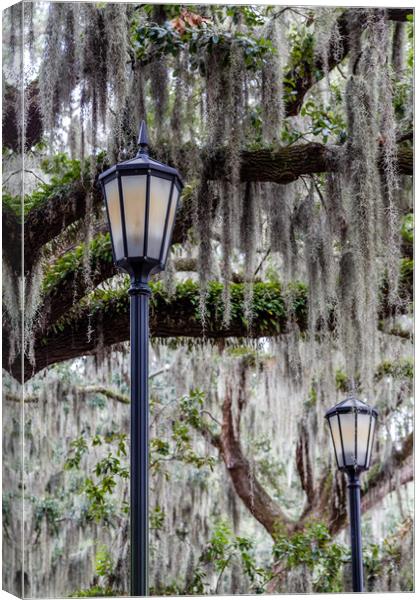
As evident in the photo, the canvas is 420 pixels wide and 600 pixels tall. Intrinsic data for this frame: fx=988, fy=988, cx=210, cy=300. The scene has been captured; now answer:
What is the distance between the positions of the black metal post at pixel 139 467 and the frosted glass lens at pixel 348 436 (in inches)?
75.9

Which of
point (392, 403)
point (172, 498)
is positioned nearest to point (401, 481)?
point (392, 403)

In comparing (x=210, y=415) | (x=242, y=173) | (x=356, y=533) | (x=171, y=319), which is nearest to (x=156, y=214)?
(x=356, y=533)

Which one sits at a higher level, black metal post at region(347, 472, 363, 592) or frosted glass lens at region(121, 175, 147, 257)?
frosted glass lens at region(121, 175, 147, 257)

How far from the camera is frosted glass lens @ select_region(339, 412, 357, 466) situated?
4.00m

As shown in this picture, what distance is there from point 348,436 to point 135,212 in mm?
2036

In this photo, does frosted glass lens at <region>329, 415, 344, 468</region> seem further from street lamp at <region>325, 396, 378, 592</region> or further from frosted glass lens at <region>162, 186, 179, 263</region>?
frosted glass lens at <region>162, 186, 179, 263</region>

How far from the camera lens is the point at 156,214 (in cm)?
230

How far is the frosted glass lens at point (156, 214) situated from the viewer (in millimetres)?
2295

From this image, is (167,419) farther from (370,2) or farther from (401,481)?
(370,2)

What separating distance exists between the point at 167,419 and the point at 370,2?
342 cm

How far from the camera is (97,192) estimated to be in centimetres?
447

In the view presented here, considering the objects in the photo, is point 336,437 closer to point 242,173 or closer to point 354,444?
point 354,444

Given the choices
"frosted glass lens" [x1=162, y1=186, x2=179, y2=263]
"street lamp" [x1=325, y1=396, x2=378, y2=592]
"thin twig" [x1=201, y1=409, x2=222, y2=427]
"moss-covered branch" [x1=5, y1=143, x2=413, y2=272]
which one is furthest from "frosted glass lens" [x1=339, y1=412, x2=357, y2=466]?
"thin twig" [x1=201, y1=409, x2=222, y2=427]

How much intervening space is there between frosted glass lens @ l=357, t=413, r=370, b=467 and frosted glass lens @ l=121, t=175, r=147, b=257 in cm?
195
